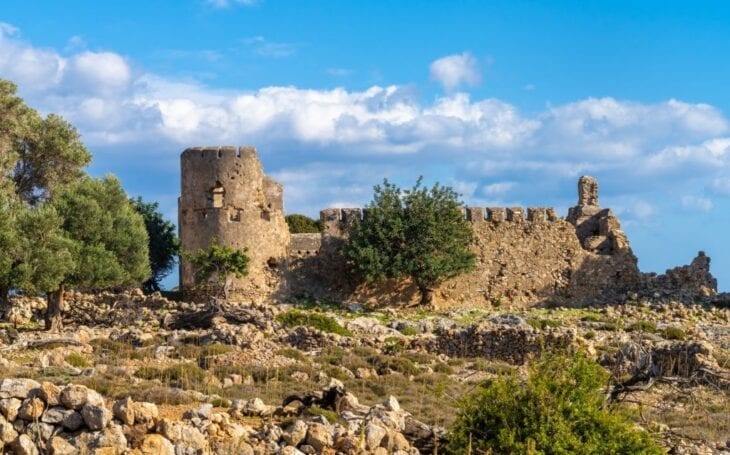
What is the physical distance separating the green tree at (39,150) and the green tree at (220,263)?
4.77m

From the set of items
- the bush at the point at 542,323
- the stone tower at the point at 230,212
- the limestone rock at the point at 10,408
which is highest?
the stone tower at the point at 230,212

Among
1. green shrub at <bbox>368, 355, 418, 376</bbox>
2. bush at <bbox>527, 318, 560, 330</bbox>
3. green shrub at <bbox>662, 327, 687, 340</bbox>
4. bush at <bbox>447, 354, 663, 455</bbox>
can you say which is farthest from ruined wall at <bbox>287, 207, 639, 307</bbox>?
bush at <bbox>447, 354, 663, 455</bbox>

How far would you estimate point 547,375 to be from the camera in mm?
12312

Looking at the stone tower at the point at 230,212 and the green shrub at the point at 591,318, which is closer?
the green shrub at the point at 591,318

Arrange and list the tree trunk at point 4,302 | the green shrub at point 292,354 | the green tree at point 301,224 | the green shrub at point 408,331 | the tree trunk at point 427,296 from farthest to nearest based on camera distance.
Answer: the green tree at point 301,224
the tree trunk at point 427,296
the green shrub at point 408,331
the tree trunk at point 4,302
the green shrub at point 292,354

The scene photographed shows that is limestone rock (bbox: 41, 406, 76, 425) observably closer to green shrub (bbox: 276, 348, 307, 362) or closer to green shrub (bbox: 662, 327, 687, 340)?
green shrub (bbox: 276, 348, 307, 362)

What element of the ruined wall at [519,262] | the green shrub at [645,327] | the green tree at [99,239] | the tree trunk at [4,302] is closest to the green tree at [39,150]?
the green tree at [99,239]

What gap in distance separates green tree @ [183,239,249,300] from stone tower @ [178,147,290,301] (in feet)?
2.81

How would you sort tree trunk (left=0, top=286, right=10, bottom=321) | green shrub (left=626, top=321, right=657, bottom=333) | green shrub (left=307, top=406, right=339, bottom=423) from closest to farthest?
green shrub (left=307, top=406, right=339, bottom=423), tree trunk (left=0, top=286, right=10, bottom=321), green shrub (left=626, top=321, right=657, bottom=333)

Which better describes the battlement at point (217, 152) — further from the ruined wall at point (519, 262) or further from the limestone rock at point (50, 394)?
the limestone rock at point (50, 394)

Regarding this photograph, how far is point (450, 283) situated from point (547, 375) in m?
26.4

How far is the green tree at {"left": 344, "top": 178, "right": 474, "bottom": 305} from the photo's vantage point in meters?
36.2

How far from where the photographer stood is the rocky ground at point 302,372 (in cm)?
1151

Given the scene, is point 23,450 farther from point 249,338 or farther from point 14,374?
point 249,338
